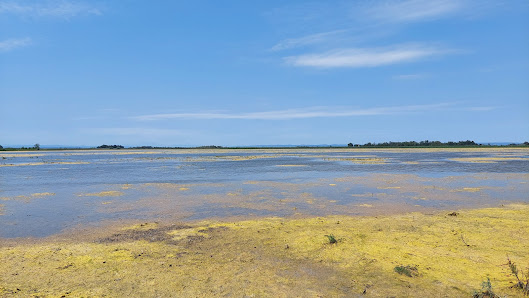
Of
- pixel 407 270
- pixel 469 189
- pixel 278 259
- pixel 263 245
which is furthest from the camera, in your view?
pixel 469 189

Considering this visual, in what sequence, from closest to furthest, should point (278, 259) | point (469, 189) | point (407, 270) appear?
point (407, 270)
point (278, 259)
point (469, 189)

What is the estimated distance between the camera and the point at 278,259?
8867 millimetres

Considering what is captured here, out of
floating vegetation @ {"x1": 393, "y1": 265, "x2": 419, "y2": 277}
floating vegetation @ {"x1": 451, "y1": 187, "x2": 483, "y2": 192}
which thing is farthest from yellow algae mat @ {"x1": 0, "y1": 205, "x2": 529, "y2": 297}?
floating vegetation @ {"x1": 451, "y1": 187, "x2": 483, "y2": 192}

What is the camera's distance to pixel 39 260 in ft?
29.3

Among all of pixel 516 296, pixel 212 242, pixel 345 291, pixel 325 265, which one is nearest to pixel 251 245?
pixel 212 242

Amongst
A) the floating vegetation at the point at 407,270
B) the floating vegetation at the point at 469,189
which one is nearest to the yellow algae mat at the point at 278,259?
the floating vegetation at the point at 407,270

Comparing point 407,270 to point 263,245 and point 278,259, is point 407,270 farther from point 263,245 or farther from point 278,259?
point 263,245

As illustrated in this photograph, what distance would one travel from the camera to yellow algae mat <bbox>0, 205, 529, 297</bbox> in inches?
277

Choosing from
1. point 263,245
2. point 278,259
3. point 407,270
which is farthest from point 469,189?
point 278,259

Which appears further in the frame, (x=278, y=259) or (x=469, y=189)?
(x=469, y=189)

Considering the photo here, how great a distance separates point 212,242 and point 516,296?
307 inches

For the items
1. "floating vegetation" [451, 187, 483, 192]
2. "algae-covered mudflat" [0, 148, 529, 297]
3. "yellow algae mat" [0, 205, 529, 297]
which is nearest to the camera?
"yellow algae mat" [0, 205, 529, 297]

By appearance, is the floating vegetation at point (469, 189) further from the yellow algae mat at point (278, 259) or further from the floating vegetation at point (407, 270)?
the floating vegetation at point (407, 270)

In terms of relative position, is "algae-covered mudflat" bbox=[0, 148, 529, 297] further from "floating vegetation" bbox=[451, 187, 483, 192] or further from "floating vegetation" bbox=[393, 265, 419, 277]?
"floating vegetation" bbox=[451, 187, 483, 192]
